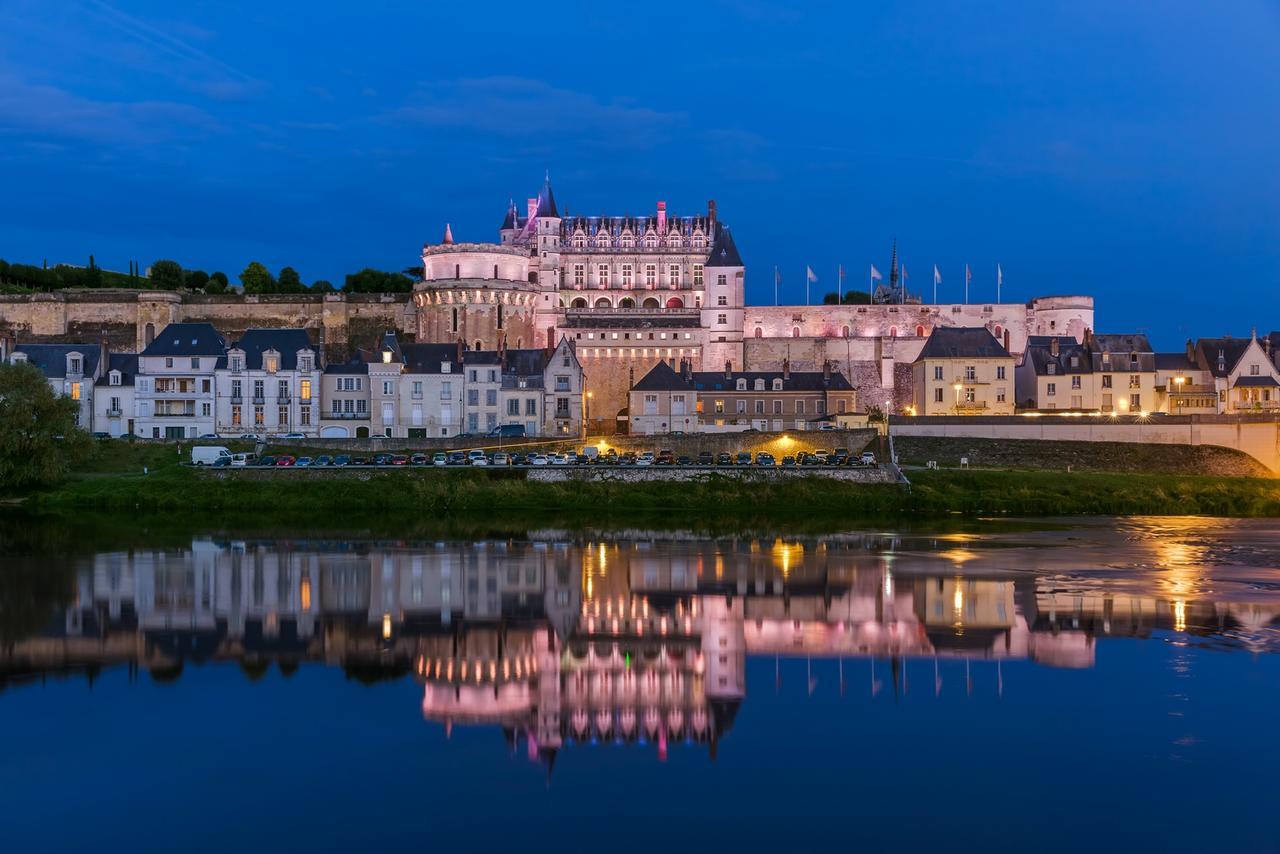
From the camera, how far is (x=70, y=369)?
149 feet

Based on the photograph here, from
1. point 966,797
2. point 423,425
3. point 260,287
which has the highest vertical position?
point 260,287

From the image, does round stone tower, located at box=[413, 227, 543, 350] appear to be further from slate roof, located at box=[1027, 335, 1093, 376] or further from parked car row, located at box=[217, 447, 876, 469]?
slate roof, located at box=[1027, 335, 1093, 376]

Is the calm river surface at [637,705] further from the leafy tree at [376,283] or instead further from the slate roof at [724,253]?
the leafy tree at [376,283]

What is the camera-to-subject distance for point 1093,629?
59.3ft

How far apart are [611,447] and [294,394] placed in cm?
1199

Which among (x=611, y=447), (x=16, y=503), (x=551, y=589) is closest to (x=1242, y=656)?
(x=551, y=589)

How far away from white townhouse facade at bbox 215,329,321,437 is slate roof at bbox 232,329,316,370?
49 millimetres

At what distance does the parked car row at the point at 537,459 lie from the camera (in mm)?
37656

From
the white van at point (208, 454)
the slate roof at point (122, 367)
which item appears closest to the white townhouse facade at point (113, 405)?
the slate roof at point (122, 367)

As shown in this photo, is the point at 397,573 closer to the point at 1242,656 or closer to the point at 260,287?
the point at 1242,656

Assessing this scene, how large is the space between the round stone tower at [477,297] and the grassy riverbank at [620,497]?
2301 centimetres

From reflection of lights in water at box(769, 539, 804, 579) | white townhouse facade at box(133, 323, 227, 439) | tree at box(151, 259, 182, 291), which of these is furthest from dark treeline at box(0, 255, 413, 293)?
reflection of lights in water at box(769, 539, 804, 579)

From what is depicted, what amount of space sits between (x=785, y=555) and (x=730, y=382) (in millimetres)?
23016

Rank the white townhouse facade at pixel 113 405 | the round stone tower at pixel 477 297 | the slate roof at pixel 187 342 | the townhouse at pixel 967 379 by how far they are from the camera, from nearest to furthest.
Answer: the white townhouse facade at pixel 113 405
the slate roof at pixel 187 342
the townhouse at pixel 967 379
the round stone tower at pixel 477 297
